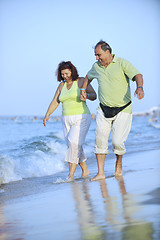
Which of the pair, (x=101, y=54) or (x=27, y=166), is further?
(x=27, y=166)

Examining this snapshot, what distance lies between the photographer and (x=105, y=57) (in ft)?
15.6

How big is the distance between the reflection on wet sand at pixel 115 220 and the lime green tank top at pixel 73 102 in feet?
6.35

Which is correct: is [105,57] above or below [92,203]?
above

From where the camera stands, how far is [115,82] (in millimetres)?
4781

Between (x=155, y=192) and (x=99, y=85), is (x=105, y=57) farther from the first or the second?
(x=155, y=192)

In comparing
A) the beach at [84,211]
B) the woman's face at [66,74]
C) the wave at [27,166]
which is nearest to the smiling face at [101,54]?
the woman's face at [66,74]

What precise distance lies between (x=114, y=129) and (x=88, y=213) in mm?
2164

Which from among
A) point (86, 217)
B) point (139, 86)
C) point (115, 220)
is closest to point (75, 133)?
point (139, 86)

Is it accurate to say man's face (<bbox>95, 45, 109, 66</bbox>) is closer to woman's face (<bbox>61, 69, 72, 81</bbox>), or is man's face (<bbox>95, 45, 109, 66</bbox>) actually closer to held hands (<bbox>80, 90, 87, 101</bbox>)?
held hands (<bbox>80, 90, 87, 101</bbox>)

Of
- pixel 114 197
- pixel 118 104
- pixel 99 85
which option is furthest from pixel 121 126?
pixel 114 197

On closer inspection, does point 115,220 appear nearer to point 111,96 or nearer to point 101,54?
point 111,96

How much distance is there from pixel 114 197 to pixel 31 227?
96 centimetres

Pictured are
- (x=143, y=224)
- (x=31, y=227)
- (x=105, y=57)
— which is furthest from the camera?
(x=105, y=57)

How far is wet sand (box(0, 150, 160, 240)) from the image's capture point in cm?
233
